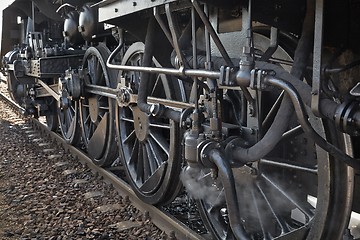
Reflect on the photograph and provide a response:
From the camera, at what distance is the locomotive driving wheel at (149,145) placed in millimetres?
3482

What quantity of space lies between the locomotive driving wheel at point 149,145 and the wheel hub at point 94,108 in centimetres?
75

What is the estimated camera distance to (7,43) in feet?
28.7

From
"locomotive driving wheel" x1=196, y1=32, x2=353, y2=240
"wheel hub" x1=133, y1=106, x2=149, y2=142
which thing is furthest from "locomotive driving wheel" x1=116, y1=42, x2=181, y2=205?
"locomotive driving wheel" x1=196, y1=32, x2=353, y2=240

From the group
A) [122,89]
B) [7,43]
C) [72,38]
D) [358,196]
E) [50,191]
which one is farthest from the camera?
[7,43]

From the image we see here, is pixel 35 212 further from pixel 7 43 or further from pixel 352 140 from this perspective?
pixel 7 43

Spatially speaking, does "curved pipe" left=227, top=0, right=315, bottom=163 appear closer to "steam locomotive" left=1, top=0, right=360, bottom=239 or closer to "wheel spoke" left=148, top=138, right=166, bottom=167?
"steam locomotive" left=1, top=0, right=360, bottom=239

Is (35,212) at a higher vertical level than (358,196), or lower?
lower

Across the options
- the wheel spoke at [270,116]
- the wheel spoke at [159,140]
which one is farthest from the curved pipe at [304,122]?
the wheel spoke at [159,140]

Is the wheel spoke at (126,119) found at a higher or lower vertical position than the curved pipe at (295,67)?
lower

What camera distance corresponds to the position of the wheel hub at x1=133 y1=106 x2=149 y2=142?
3.79m

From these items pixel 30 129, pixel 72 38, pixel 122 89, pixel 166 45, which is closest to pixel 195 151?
pixel 166 45

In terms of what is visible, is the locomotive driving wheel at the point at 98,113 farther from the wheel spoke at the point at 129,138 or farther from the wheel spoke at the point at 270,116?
the wheel spoke at the point at 270,116

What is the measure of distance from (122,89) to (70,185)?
4.60 ft

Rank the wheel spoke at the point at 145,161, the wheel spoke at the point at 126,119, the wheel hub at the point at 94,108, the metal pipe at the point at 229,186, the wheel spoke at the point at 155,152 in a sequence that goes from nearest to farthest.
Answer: the metal pipe at the point at 229,186 → the wheel spoke at the point at 155,152 → the wheel spoke at the point at 145,161 → the wheel spoke at the point at 126,119 → the wheel hub at the point at 94,108
